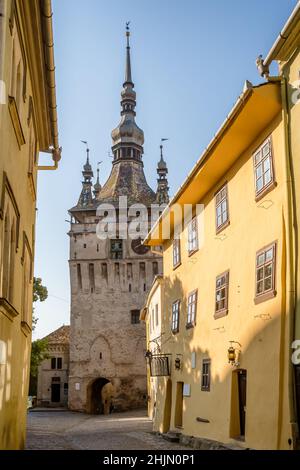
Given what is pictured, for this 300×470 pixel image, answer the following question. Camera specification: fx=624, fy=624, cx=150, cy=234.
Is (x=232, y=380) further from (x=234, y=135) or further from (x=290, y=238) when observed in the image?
(x=234, y=135)

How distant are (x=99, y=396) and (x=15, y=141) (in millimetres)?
48224

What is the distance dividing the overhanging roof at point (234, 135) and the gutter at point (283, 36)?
1.86 ft

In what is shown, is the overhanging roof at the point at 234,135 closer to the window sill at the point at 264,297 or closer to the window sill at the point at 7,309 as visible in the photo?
the window sill at the point at 264,297

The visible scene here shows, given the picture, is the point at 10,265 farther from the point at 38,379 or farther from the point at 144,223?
the point at 38,379

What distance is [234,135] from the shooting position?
42.8 feet

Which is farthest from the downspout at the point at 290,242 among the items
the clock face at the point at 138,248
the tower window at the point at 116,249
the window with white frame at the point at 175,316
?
the tower window at the point at 116,249

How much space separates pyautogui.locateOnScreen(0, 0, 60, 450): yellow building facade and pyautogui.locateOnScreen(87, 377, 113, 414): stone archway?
39.1 meters

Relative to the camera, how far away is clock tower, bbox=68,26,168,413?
50812 mm

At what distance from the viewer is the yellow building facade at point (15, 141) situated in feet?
27.0

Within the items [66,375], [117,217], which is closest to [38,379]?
[66,375]

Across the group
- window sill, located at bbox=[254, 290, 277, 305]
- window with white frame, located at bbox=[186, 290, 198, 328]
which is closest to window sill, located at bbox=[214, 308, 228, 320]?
window sill, located at bbox=[254, 290, 277, 305]

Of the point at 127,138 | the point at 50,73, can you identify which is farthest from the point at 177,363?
the point at 127,138

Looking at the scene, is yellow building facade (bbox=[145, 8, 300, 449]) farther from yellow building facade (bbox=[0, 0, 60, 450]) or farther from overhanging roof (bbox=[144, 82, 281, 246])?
yellow building facade (bbox=[0, 0, 60, 450])

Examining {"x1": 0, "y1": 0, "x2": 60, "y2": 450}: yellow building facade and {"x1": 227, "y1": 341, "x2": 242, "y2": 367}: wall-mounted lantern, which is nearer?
{"x1": 0, "y1": 0, "x2": 60, "y2": 450}: yellow building facade
